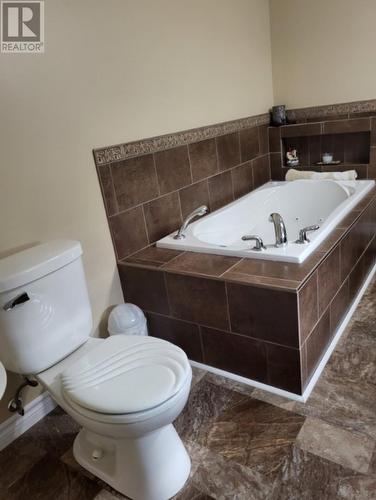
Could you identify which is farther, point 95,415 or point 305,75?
point 305,75

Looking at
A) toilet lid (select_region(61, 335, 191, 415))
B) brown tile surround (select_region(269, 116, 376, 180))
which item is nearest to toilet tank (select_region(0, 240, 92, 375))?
toilet lid (select_region(61, 335, 191, 415))

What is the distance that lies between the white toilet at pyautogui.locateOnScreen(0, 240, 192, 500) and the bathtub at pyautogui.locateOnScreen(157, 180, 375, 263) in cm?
77

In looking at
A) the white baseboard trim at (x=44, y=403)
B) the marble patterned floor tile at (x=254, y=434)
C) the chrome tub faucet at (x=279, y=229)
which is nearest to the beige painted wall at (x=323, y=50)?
the chrome tub faucet at (x=279, y=229)

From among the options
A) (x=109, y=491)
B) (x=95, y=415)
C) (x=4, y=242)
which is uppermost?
A: (x=4, y=242)

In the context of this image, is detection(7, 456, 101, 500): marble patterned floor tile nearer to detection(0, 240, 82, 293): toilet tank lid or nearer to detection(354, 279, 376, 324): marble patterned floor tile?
detection(0, 240, 82, 293): toilet tank lid

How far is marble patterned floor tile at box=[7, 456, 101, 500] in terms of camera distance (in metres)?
1.48

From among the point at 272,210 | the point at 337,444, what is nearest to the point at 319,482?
the point at 337,444

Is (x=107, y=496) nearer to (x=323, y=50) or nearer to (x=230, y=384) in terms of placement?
(x=230, y=384)

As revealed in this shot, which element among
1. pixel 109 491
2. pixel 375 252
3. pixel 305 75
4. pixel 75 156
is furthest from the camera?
Answer: pixel 305 75

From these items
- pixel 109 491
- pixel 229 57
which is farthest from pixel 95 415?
pixel 229 57

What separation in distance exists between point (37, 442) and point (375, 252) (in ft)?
8.02

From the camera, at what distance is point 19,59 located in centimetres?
160

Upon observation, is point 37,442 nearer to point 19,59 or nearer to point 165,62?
point 19,59

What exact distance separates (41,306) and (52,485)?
70 centimetres
